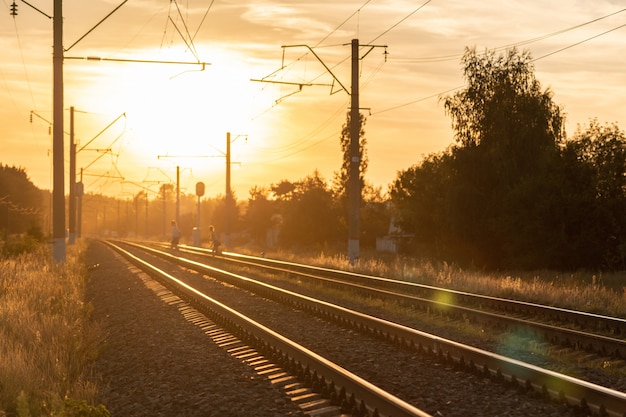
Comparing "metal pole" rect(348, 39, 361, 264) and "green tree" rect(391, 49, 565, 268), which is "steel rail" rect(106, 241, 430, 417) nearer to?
"metal pole" rect(348, 39, 361, 264)

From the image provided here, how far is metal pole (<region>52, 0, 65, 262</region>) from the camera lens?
81.6 feet

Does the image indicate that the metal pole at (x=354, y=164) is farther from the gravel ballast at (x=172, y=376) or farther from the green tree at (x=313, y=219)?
the green tree at (x=313, y=219)

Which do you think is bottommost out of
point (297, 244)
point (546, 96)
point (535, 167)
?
point (297, 244)

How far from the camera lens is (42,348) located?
10906 mm

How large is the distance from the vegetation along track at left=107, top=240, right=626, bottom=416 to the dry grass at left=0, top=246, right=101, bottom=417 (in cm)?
359

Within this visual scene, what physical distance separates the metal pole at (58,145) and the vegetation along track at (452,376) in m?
15.1

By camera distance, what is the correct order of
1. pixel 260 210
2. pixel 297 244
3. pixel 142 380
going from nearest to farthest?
pixel 142 380 < pixel 297 244 < pixel 260 210

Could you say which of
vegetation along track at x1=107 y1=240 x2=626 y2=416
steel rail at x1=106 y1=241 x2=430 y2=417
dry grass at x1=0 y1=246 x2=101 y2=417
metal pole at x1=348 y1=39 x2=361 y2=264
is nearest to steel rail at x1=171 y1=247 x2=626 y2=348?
vegetation along track at x1=107 y1=240 x2=626 y2=416

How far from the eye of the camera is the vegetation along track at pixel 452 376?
287 inches

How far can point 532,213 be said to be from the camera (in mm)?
39469

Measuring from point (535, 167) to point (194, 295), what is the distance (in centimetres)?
3011

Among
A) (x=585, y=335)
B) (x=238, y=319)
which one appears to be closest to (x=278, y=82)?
(x=238, y=319)

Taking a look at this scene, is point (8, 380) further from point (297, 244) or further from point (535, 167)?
point (297, 244)

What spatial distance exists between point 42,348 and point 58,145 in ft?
50.1
